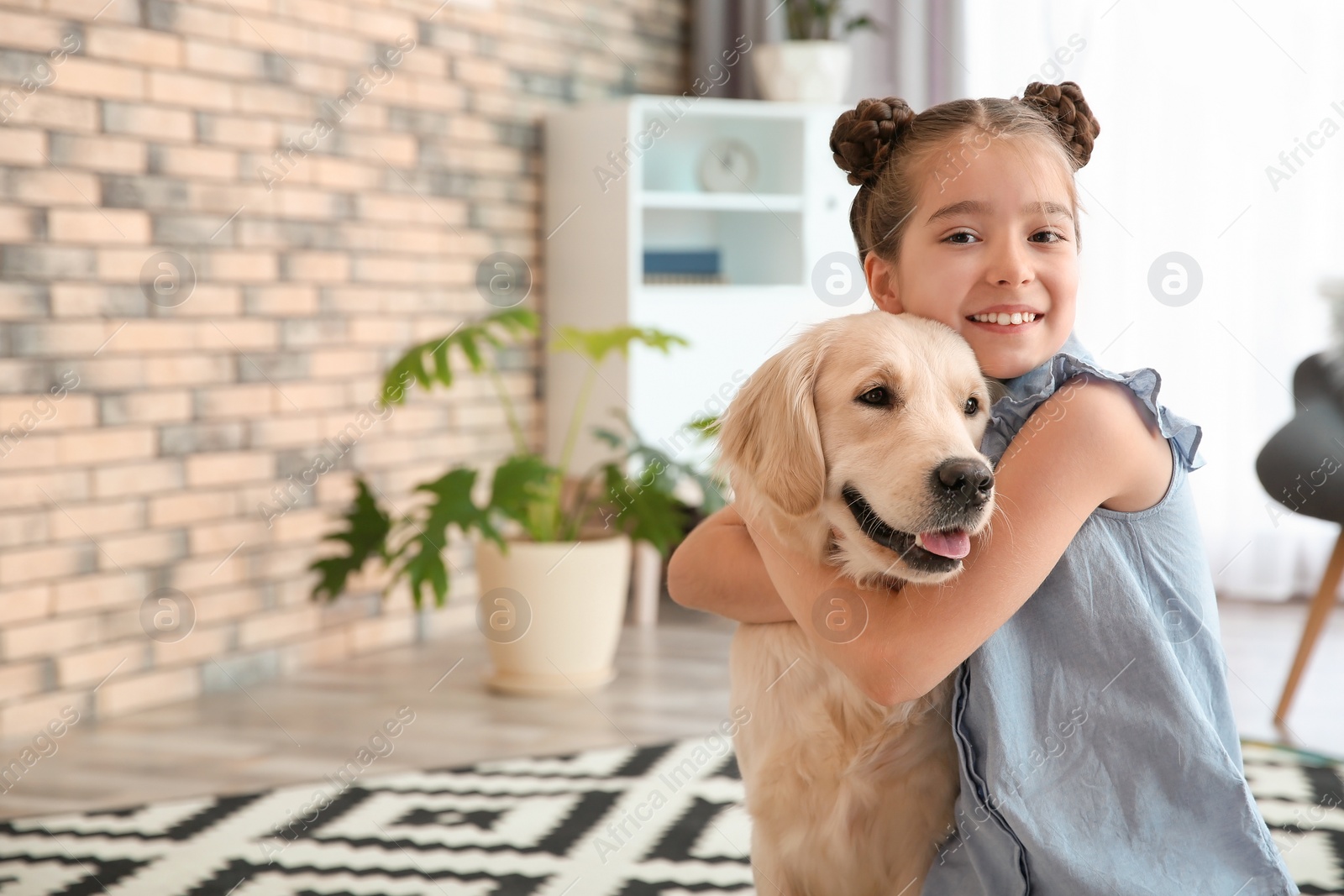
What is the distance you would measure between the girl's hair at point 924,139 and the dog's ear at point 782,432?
0.19 m

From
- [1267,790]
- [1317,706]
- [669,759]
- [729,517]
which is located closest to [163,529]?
[669,759]

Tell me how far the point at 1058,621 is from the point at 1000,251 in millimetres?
405

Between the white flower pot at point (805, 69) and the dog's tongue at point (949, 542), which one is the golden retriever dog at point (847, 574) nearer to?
the dog's tongue at point (949, 542)

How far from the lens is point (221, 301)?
11.1 ft

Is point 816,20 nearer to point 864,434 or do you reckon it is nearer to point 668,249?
point 668,249

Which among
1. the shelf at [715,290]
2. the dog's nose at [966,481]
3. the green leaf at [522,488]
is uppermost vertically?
the shelf at [715,290]

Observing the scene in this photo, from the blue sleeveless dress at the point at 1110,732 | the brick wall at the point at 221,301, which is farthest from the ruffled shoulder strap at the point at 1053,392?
the brick wall at the point at 221,301

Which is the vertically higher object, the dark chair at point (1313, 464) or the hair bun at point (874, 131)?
the hair bun at point (874, 131)

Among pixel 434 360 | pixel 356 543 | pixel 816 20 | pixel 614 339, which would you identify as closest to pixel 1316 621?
pixel 614 339

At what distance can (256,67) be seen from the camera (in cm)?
343

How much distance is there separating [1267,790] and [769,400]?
174cm

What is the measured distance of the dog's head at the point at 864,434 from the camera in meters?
1.27

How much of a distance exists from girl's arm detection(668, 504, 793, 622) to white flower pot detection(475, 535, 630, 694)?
1815mm

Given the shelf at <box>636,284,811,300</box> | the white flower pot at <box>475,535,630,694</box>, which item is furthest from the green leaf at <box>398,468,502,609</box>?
the shelf at <box>636,284,811,300</box>
